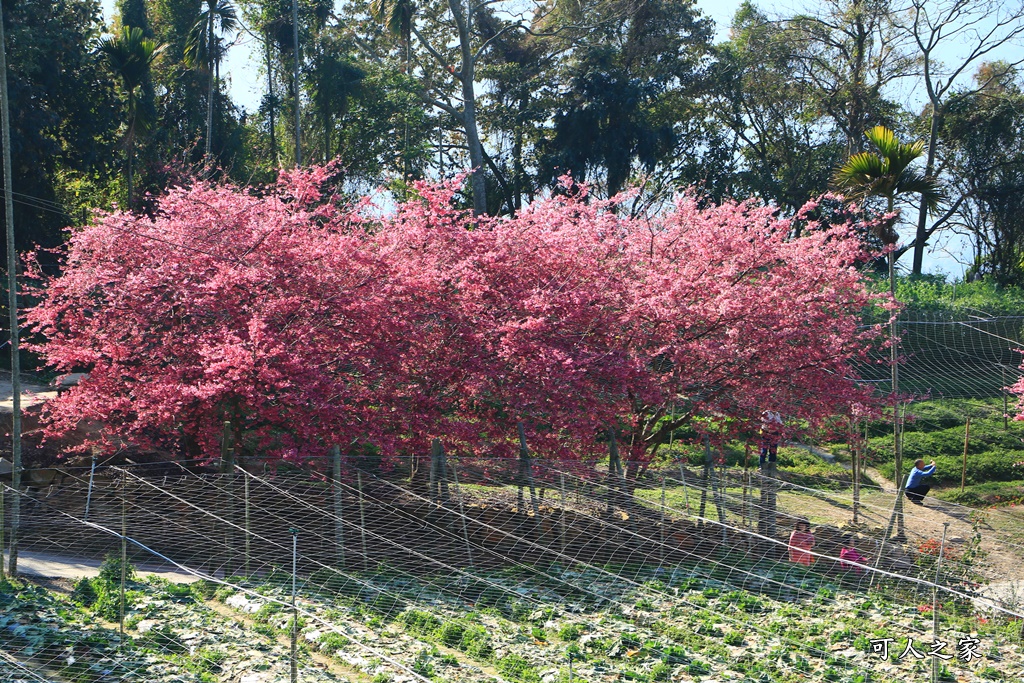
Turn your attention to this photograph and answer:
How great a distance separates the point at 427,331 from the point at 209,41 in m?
19.6

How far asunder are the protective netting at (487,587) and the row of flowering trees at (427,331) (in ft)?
2.54

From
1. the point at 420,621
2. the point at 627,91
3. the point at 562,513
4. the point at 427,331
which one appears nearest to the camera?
the point at 420,621

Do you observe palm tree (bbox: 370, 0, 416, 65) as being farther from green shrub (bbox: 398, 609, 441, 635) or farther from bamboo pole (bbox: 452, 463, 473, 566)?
green shrub (bbox: 398, 609, 441, 635)

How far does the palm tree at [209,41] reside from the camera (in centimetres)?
2755

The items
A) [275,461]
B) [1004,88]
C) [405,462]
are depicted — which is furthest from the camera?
[1004,88]

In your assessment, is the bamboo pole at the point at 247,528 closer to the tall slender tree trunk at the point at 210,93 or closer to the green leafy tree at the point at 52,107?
the green leafy tree at the point at 52,107

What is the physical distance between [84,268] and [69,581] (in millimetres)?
3957

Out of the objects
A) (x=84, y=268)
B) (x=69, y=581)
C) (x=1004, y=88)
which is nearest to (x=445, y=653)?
(x=69, y=581)

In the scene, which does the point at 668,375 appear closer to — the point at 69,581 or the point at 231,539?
the point at 231,539

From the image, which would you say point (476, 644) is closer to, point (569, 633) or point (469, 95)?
point (569, 633)

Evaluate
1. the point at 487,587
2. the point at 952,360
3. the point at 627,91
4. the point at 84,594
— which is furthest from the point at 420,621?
the point at 627,91

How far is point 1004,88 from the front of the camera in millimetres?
39062

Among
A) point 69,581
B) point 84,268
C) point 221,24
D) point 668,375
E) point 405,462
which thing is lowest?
point 69,581

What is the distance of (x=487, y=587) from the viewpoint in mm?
10305
